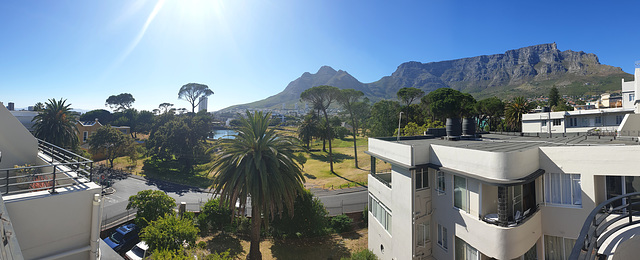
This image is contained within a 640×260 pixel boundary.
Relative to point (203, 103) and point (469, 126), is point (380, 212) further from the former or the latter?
point (203, 103)

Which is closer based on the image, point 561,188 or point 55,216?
point 55,216

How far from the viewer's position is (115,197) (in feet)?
102

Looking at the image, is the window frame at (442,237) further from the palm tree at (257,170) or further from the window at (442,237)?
the palm tree at (257,170)

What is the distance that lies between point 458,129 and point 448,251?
8.52 metres

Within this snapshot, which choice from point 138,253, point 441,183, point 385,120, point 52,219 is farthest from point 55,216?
point 385,120

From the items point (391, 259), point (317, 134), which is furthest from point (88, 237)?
point (317, 134)

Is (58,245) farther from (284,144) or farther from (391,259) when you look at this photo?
(391,259)

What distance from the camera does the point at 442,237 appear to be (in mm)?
12414

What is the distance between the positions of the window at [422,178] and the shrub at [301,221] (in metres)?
10.6

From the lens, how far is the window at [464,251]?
10.8 metres

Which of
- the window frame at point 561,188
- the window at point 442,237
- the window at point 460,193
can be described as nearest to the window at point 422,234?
the window at point 442,237

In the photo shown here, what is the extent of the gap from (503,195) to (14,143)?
62.0 feet

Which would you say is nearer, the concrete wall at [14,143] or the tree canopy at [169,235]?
the concrete wall at [14,143]

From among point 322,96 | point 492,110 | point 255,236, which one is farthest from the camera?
point 492,110
